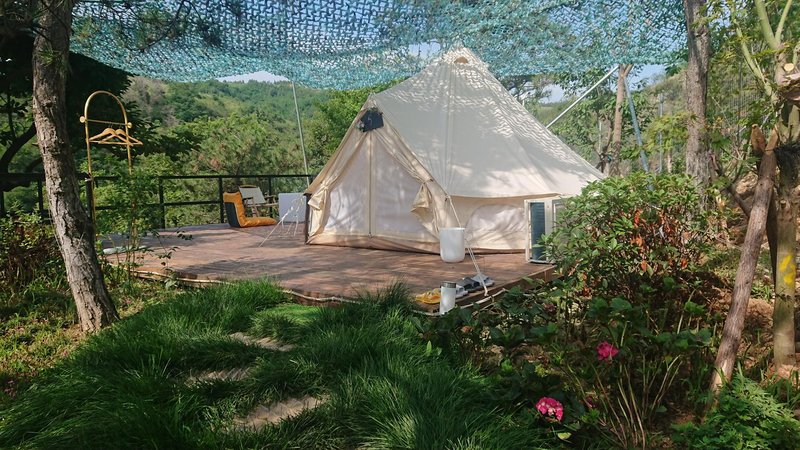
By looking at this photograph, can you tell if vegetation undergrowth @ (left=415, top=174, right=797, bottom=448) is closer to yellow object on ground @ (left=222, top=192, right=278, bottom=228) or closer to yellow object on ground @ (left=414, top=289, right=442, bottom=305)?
yellow object on ground @ (left=414, top=289, right=442, bottom=305)

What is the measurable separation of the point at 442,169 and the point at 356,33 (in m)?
1.49

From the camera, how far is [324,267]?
14.6ft

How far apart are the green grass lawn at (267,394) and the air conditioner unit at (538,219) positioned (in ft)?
7.38

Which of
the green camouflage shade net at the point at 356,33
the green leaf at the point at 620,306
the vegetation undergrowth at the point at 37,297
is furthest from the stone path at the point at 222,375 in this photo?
the green camouflage shade net at the point at 356,33

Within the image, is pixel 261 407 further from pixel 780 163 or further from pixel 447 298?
pixel 780 163

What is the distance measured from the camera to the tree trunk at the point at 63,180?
2.75 meters

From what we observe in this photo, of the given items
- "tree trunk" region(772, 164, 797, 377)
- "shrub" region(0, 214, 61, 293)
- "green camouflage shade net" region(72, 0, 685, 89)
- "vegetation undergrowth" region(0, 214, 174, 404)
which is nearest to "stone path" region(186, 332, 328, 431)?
"vegetation undergrowth" region(0, 214, 174, 404)

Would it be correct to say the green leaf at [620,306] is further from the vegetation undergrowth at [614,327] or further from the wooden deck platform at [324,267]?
the wooden deck platform at [324,267]

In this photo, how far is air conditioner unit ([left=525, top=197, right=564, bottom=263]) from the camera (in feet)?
14.4

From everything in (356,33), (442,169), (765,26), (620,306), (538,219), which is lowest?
(620,306)

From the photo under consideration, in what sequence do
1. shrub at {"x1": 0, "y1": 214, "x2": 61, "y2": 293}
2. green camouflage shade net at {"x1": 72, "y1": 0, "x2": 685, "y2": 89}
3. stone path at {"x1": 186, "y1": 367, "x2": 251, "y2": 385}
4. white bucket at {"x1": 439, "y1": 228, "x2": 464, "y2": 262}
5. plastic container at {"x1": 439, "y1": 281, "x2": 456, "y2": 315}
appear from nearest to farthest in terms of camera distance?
stone path at {"x1": 186, "y1": 367, "x2": 251, "y2": 385} → plastic container at {"x1": 439, "y1": 281, "x2": 456, "y2": 315} → shrub at {"x1": 0, "y1": 214, "x2": 61, "y2": 293} → green camouflage shade net at {"x1": 72, "y1": 0, "x2": 685, "y2": 89} → white bucket at {"x1": 439, "y1": 228, "x2": 464, "y2": 262}

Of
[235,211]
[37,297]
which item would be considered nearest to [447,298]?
[37,297]

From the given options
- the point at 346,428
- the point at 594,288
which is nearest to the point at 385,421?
the point at 346,428

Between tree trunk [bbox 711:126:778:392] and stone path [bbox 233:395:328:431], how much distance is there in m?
1.33
